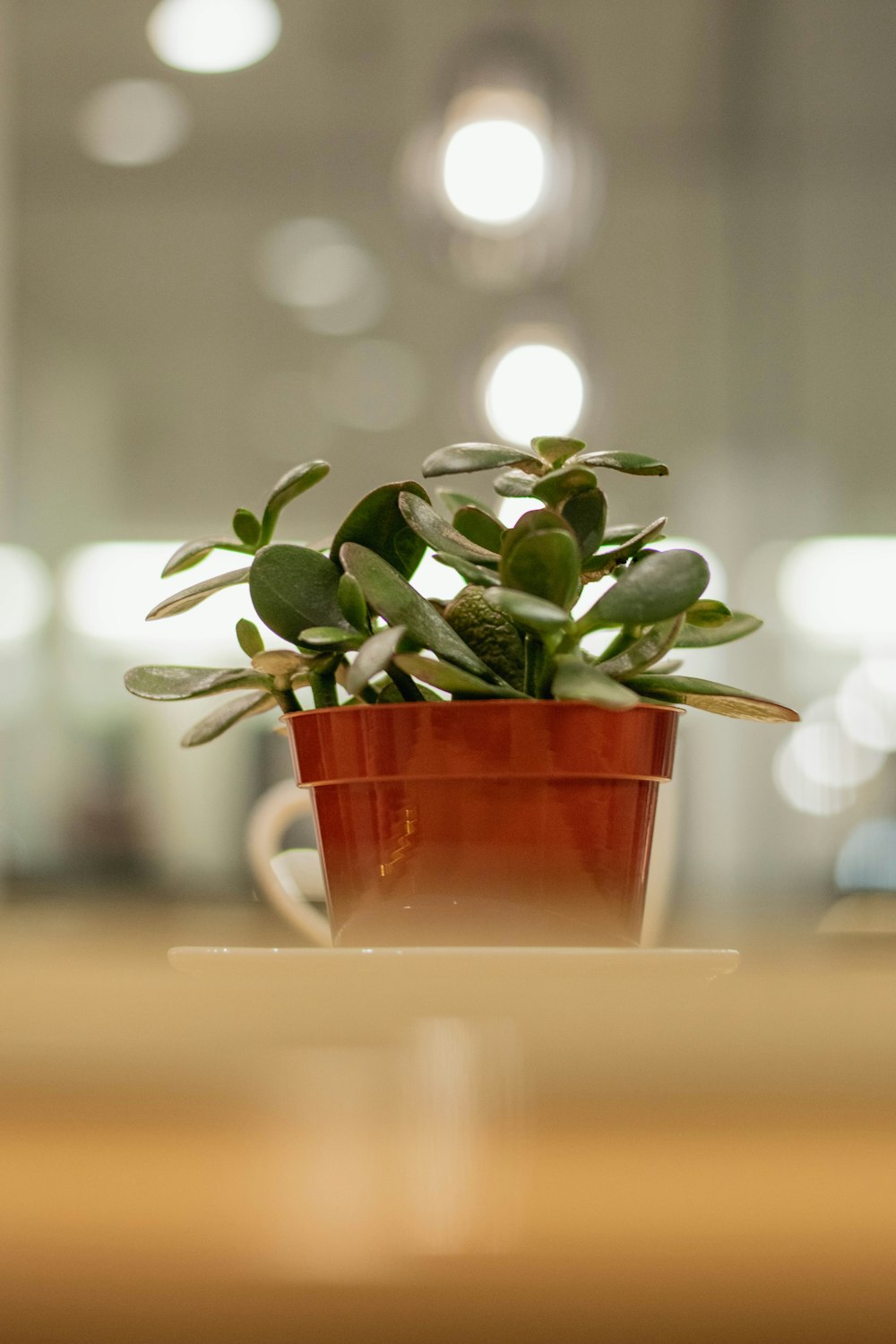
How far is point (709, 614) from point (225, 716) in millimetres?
193

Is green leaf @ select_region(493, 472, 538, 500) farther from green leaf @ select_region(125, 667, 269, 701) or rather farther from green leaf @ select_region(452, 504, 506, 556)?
green leaf @ select_region(125, 667, 269, 701)

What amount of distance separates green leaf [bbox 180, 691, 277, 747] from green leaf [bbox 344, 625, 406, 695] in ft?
0.32

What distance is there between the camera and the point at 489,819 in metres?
0.48

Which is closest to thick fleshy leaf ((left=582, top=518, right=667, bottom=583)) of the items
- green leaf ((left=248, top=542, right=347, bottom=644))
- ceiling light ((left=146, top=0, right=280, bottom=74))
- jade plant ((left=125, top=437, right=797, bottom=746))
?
jade plant ((left=125, top=437, right=797, bottom=746))

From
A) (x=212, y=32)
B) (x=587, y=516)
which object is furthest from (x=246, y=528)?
(x=212, y=32)

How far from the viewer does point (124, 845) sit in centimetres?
441

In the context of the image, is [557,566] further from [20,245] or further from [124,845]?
[20,245]

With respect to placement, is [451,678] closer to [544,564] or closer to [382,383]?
[544,564]

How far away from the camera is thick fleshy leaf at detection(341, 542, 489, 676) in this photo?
18.6 inches

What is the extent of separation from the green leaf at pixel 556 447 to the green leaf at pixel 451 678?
97mm

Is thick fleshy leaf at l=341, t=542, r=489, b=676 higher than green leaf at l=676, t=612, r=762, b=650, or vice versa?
thick fleshy leaf at l=341, t=542, r=489, b=676

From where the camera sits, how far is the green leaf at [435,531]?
0.50 m

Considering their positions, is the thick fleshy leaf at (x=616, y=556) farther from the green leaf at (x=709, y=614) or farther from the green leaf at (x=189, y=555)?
the green leaf at (x=189, y=555)

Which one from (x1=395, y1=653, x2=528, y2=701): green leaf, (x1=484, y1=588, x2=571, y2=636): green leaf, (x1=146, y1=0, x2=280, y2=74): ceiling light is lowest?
(x1=395, y1=653, x2=528, y2=701): green leaf
